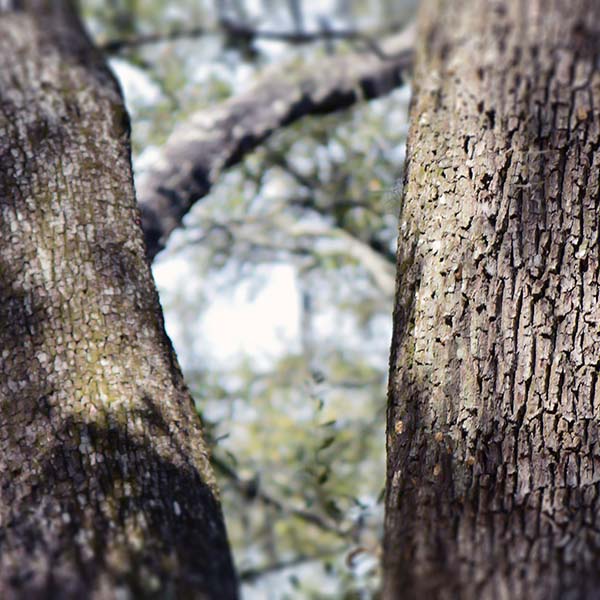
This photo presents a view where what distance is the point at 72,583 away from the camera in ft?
4.79

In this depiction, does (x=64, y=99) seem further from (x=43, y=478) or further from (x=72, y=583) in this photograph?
(x=72, y=583)

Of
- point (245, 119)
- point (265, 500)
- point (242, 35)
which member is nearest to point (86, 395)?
point (245, 119)

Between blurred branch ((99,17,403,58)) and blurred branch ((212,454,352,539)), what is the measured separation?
104 inches

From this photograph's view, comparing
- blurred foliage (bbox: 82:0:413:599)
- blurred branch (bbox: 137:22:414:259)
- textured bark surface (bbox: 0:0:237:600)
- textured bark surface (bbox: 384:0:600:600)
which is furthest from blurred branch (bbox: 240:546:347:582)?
textured bark surface (bbox: 384:0:600:600)

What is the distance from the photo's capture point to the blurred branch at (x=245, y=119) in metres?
3.06

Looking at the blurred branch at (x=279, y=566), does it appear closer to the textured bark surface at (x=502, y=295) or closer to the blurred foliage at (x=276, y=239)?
the blurred foliage at (x=276, y=239)

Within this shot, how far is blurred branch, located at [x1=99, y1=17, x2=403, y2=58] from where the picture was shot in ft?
16.6

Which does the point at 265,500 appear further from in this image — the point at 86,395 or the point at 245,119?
the point at 86,395

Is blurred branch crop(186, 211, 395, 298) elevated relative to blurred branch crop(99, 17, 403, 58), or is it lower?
lower

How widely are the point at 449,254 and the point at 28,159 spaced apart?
131 cm

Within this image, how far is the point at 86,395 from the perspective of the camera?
1.85 metres

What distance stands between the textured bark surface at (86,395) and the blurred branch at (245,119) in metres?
0.45

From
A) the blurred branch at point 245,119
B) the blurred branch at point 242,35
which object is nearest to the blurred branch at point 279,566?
the blurred branch at point 245,119

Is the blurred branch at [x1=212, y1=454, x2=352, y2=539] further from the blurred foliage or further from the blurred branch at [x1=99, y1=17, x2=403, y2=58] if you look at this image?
the blurred branch at [x1=99, y1=17, x2=403, y2=58]
